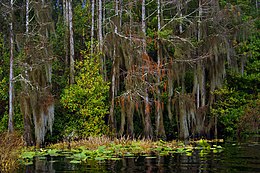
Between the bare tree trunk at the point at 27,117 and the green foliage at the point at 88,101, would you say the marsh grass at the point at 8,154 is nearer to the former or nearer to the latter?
the bare tree trunk at the point at 27,117

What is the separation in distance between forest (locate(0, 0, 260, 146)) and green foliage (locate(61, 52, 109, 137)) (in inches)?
2.2

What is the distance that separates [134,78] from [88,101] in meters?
3.63

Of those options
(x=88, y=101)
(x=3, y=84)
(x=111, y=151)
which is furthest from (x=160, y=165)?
(x=3, y=84)

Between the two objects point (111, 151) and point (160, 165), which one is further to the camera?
point (111, 151)

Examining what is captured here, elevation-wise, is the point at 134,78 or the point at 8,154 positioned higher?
the point at 134,78

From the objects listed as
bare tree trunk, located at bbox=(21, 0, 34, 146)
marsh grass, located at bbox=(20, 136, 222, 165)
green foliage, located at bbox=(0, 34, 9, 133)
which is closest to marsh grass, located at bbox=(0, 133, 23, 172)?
marsh grass, located at bbox=(20, 136, 222, 165)

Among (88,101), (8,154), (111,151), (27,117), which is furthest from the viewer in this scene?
(88,101)

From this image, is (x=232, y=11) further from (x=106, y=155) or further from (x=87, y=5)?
(x=106, y=155)

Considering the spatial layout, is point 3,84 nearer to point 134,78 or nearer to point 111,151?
point 134,78

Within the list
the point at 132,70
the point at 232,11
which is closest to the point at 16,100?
the point at 132,70

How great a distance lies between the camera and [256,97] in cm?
2717

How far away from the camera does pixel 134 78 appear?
69.6 ft

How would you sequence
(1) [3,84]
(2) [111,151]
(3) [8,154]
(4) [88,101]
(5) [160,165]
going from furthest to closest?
(1) [3,84]
(4) [88,101]
(2) [111,151]
(5) [160,165]
(3) [8,154]

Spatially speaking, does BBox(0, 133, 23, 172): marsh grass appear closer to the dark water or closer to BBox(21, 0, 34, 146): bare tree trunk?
the dark water
